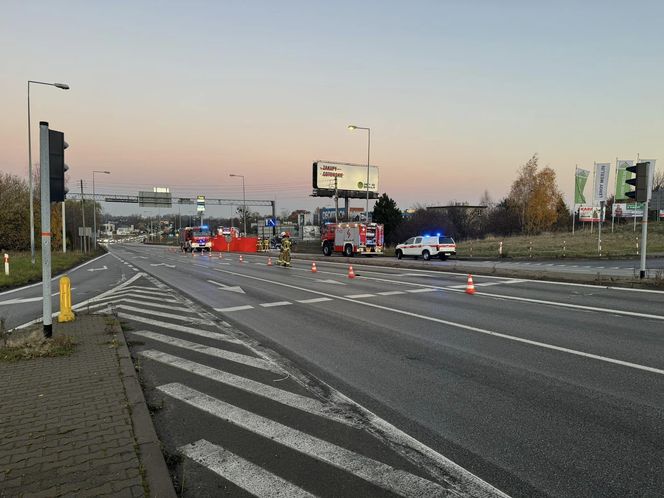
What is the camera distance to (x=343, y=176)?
6456cm

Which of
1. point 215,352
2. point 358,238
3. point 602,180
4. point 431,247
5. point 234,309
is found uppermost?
point 602,180

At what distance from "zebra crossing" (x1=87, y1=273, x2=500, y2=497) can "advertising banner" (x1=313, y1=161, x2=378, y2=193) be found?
5590cm

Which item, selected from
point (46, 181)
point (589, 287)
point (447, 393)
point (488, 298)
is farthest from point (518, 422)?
point (589, 287)

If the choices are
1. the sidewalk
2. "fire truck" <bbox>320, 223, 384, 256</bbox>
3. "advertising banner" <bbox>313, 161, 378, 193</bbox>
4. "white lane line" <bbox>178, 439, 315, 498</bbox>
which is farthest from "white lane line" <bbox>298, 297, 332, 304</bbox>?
"advertising banner" <bbox>313, 161, 378, 193</bbox>

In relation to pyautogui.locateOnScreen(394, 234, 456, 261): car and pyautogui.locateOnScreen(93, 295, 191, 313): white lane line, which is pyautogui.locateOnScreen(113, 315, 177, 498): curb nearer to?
pyautogui.locateOnScreen(93, 295, 191, 313): white lane line

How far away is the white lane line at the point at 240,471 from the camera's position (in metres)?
3.27

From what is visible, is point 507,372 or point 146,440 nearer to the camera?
point 146,440

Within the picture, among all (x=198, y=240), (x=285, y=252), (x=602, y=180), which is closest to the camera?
(x=285, y=252)

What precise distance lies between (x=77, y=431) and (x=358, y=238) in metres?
32.8

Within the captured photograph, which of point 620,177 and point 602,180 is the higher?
point 620,177

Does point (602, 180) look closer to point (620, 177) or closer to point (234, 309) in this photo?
point (620, 177)

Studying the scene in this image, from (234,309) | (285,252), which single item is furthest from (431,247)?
(234,309)

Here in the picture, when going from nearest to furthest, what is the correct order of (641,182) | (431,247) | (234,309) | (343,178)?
(234,309) → (641,182) → (431,247) → (343,178)

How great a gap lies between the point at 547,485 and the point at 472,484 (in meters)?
0.53
